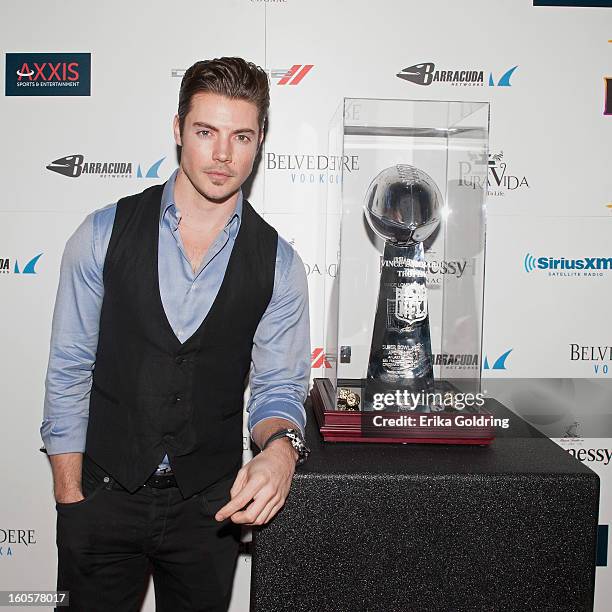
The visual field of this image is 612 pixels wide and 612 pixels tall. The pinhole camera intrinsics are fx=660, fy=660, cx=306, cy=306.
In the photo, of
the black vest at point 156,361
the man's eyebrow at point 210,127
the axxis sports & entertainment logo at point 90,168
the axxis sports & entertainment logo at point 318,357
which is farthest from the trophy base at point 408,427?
the axxis sports & entertainment logo at point 90,168

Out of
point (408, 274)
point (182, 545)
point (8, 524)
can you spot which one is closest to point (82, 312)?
point (182, 545)

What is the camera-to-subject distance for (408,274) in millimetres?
1229

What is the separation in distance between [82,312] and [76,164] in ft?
2.32

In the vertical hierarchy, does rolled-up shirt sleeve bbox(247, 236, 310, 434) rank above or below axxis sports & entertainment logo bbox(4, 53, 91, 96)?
below

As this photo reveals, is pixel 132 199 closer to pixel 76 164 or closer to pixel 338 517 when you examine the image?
pixel 76 164

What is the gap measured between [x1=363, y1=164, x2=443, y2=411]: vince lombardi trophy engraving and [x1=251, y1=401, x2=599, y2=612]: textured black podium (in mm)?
262

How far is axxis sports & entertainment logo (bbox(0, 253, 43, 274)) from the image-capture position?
183 centimetres

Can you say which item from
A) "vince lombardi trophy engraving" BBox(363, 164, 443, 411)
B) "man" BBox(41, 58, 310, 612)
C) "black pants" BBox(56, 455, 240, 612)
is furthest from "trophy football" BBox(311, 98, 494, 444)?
"black pants" BBox(56, 455, 240, 612)

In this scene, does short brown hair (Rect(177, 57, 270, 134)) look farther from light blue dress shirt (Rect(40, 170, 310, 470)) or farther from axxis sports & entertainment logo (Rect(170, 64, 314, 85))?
axxis sports & entertainment logo (Rect(170, 64, 314, 85))

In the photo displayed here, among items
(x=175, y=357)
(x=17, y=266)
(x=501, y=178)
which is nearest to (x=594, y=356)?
(x=501, y=178)

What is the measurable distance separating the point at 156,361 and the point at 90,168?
31.9 inches

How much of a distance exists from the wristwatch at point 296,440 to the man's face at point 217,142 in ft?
1.53

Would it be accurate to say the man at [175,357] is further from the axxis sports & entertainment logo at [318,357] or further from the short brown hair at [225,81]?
the axxis sports & entertainment logo at [318,357]

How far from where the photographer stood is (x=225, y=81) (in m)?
1.24
